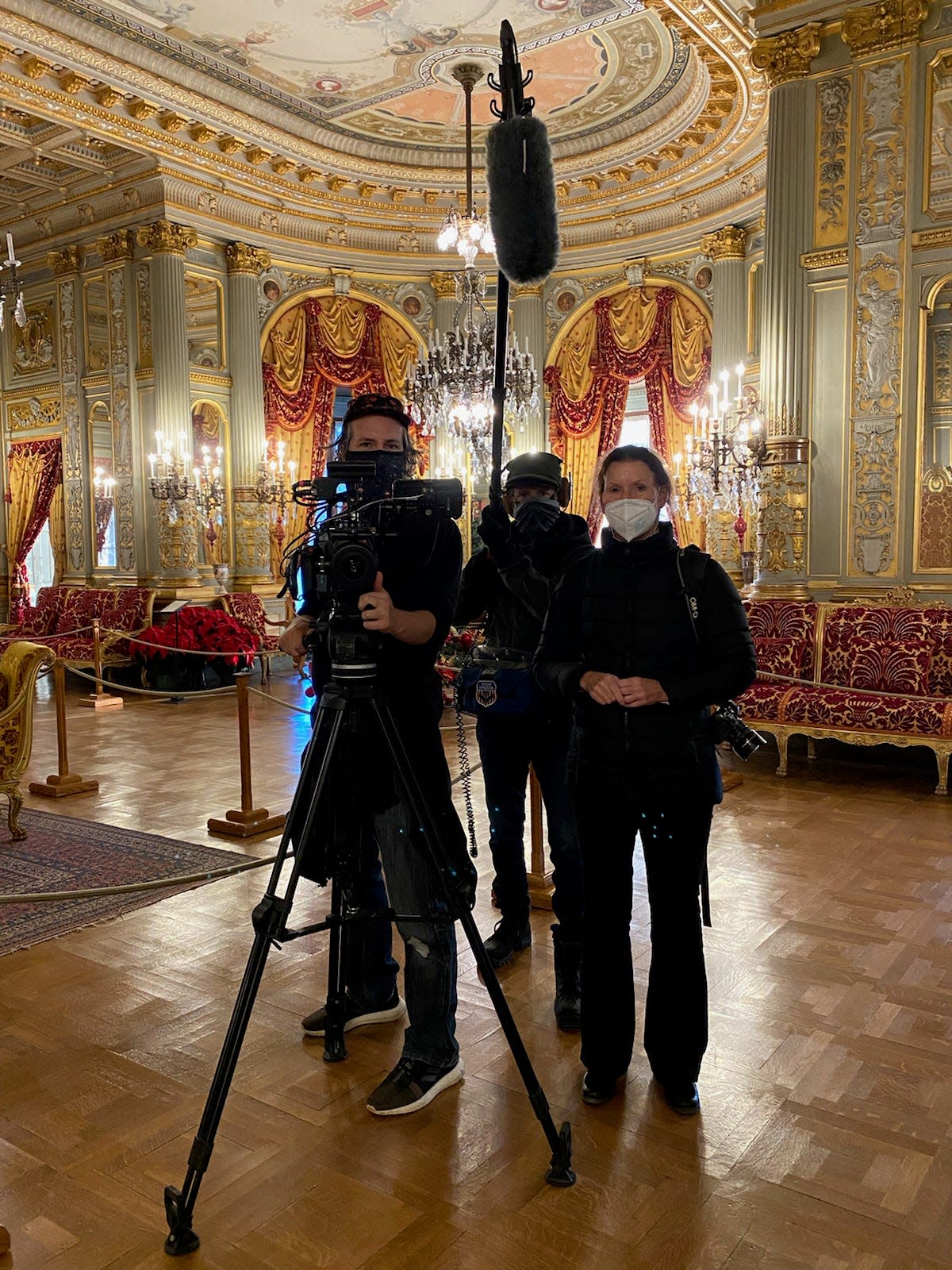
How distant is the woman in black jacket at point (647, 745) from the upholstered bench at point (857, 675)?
3703mm

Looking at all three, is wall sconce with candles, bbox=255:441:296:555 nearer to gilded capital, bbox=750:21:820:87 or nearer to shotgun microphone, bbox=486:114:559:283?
gilded capital, bbox=750:21:820:87

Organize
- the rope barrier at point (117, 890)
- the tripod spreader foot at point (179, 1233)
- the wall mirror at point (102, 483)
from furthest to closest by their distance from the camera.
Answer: the wall mirror at point (102, 483) < the rope barrier at point (117, 890) < the tripod spreader foot at point (179, 1233)

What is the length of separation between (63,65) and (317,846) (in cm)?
924

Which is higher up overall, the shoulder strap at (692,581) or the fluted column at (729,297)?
the fluted column at (729,297)

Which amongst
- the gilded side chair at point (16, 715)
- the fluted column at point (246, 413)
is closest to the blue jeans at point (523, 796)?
the gilded side chair at point (16, 715)

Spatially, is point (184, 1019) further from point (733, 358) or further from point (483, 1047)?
point (733, 358)

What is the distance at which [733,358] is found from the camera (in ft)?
36.8

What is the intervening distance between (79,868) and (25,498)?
986 cm

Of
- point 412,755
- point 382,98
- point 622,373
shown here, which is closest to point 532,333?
point 622,373

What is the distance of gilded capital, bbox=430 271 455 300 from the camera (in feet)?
43.1

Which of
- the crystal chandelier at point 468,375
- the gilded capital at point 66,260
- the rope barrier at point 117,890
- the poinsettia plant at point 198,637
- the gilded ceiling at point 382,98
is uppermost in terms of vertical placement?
the gilded ceiling at point 382,98

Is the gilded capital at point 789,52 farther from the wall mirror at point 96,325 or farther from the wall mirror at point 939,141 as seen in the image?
the wall mirror at point 96,325

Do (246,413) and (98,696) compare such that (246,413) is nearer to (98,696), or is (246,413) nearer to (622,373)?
(98,696)

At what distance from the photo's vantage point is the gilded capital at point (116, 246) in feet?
37.1
